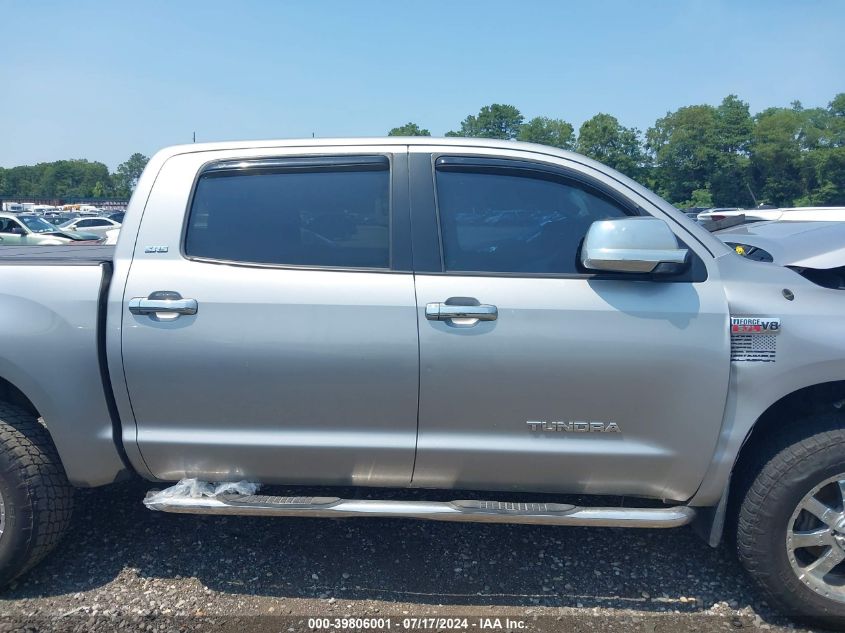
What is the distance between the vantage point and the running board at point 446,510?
2.57 m

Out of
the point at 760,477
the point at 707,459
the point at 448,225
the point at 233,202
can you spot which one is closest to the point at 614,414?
the point at 707,459

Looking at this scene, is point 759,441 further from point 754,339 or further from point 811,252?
point 811,252

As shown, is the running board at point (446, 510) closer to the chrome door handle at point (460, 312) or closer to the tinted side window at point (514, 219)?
the chrome door handle at point (460, 312)

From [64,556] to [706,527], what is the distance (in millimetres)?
3060

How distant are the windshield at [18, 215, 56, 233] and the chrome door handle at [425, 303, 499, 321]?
15.0m

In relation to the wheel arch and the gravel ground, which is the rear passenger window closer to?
the gravel ground

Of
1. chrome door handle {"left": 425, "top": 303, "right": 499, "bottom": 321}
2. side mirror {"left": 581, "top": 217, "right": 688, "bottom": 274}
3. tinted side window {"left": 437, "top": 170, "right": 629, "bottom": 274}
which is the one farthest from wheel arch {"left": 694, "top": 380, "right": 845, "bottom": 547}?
chrome door handle {"left": 425, "top": 303, "right": 499, "bottom": 321}

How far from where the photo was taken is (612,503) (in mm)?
3135

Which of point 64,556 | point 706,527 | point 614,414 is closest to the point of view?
point 614,414

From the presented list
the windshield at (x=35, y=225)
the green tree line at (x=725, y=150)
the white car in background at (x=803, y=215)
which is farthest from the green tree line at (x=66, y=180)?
the white car in background at (x=803, y=215)

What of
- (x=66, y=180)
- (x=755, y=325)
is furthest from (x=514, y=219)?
(x=66, y=180)

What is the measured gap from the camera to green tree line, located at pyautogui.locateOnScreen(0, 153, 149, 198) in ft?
296

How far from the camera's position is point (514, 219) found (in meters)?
2.77

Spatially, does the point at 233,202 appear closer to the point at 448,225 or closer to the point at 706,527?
the point at 448,225
